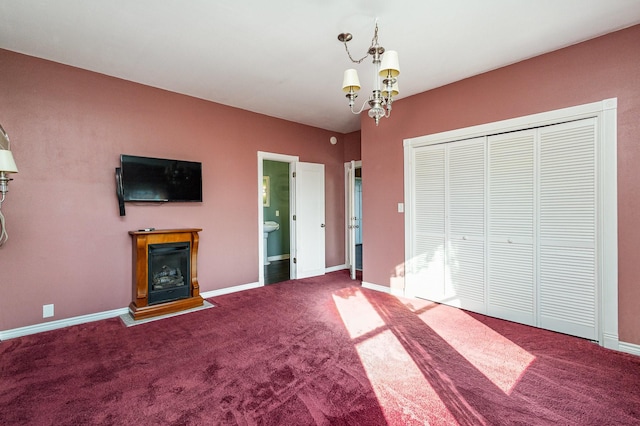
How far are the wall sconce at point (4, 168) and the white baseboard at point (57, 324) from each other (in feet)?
2.85

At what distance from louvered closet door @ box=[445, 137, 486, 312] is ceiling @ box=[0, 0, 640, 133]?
93cm

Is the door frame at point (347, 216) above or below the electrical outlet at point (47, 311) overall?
above

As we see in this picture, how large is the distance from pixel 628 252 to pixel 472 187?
1445 millimetres

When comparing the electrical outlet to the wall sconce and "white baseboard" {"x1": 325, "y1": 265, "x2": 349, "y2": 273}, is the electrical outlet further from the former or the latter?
"white baseboard" {"x1": 325, "y1": 265, "x2": 349, "y2": 273}

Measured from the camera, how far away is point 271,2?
2.27 m

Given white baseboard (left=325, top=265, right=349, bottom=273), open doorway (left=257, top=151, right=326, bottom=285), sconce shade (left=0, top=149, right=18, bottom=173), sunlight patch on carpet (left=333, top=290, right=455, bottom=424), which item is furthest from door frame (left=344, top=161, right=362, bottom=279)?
sconce shade (left=0, top=149, right=18, bottom=173)

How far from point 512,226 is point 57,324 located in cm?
492

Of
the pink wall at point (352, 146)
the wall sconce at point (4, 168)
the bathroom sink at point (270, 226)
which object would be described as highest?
the pink wall at point (352, 146)

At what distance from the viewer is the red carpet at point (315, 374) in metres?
1.84

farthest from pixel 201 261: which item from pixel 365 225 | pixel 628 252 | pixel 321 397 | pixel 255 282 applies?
pixel 628 252

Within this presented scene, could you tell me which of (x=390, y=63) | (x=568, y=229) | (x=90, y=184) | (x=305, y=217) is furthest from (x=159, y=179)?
(x=568, y=229)

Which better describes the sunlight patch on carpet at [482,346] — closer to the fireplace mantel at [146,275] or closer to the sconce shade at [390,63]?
the sconce shade at [390,63]

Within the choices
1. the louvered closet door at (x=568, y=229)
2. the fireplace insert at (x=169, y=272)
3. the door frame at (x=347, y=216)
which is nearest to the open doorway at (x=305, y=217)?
the door frame at (x=347, y=216)

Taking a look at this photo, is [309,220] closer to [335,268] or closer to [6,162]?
[335,268]
